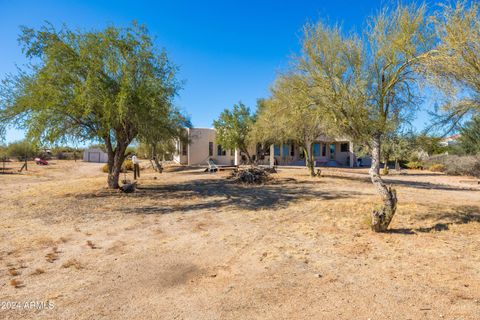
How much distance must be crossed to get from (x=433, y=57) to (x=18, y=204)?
1328 centimetres

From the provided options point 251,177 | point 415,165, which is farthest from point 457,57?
point 415,165

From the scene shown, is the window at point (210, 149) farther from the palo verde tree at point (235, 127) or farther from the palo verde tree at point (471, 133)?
the palo verde tree at point (471, 133)

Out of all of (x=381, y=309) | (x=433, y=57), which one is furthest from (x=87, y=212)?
(x=433, y=57)

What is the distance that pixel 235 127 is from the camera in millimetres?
26234

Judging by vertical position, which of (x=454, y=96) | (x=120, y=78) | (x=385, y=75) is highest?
(x=120, y=78)

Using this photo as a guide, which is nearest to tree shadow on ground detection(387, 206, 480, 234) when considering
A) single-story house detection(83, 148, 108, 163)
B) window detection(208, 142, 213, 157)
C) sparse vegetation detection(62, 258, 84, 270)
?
sparse vegetation detection(62, 258, 84, 270)

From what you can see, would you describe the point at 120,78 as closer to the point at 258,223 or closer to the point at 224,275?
the point at 258,223

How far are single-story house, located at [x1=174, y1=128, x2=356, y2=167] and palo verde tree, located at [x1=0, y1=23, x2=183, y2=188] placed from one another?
1979 cm

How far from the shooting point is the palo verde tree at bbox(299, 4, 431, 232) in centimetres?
662

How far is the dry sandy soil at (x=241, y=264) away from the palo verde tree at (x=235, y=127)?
684 inches

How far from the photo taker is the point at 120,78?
11.4 meters

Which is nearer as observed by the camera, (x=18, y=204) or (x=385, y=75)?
(x=385, y=75)

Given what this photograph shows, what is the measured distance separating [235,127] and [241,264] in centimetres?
2197

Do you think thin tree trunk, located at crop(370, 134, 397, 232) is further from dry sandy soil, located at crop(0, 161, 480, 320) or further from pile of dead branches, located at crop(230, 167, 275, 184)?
pile of dead branches, located at crop(230, 167, 275, 184)
